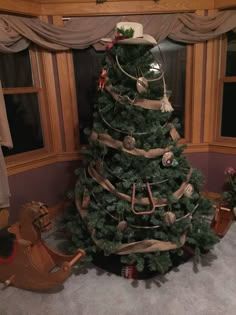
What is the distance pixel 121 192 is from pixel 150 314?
2.61 ft

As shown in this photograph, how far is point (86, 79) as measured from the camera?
109 inches

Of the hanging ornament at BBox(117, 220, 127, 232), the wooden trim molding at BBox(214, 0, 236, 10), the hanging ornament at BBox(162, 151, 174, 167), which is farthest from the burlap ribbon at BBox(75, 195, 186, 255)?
the wooden trim molding at BBox(214, 0, 236, 10)

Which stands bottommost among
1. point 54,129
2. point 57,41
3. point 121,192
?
point 121,192

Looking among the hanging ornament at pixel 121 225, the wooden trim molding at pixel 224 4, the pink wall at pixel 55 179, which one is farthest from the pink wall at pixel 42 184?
the wooden trim molding at pixel 224 4

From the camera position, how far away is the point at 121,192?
1832 mm

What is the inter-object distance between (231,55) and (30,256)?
108 inches

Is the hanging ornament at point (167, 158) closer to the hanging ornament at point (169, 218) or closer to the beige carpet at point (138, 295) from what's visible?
the hanging ornament at point (169, 218)

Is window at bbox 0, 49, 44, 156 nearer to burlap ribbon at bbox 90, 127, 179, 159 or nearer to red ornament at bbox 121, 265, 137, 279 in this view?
burlap ribbon at bbox 90, 127, 179, 159

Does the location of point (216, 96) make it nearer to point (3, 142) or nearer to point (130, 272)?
point (130, 272)

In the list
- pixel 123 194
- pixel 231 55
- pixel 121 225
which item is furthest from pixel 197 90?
pixel 121 225

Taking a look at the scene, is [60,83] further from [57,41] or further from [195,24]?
[195,24]

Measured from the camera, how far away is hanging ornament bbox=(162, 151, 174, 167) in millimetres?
1810

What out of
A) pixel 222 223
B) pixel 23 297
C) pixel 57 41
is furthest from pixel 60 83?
pixel 222 223

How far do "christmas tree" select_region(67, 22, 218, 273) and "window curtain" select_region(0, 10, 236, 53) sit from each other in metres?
0.80
